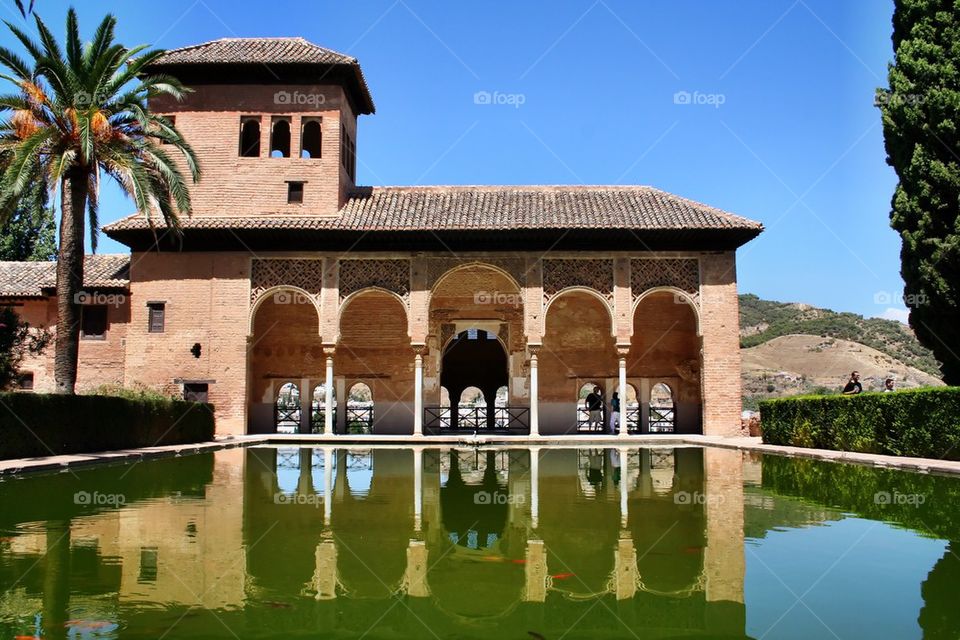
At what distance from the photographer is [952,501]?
7.97 metres

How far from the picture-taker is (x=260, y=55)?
2220cm

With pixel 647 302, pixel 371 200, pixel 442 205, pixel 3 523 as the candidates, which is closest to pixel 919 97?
pixel 647 302

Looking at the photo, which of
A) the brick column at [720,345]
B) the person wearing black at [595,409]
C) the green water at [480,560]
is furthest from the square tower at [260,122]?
the green water at [480,560]

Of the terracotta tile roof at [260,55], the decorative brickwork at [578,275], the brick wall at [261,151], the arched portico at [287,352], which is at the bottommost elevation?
the arched portico at [287,352]

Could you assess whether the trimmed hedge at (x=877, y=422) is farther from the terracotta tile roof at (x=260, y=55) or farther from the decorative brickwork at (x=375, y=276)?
the terracotta tile roof at (x=260, y=55)

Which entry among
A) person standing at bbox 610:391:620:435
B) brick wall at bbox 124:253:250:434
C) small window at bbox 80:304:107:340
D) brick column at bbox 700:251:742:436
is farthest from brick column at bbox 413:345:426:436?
small window at bbox 80:304:107:340

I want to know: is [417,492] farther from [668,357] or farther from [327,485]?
[668,357]

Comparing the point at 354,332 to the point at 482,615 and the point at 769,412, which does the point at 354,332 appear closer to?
the point at 769,412

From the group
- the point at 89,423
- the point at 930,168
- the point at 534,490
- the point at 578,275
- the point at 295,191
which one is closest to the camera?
the point at 534,490

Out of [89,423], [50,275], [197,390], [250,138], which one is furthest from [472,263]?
[50,275]

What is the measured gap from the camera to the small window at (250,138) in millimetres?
22469

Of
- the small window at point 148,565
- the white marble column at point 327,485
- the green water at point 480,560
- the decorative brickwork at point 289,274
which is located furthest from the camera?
the decorative brickwork at point 289,274

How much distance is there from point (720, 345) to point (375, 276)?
9440 millimetres

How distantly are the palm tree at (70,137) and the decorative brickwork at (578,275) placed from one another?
10.2 metres
